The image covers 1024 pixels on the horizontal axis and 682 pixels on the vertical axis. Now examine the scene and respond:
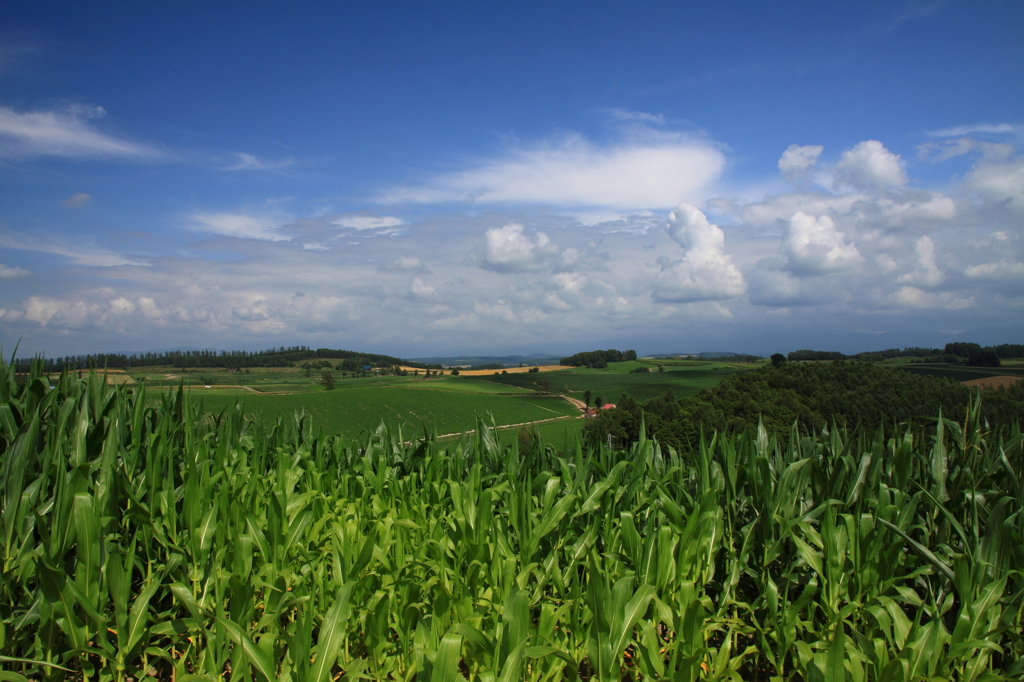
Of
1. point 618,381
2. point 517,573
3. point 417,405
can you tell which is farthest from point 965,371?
point 417,405

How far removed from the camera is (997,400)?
56.4ft

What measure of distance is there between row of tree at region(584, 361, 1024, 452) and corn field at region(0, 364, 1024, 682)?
24.5m

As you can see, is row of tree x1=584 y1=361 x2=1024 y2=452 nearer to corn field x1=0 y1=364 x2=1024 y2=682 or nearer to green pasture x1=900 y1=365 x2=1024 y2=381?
green pasture x1=900 y1=365 x2=1024 y2=381

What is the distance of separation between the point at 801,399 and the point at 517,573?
4071 centimetres

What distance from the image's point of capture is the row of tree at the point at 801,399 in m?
29.0

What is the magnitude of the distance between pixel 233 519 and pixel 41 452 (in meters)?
1.16

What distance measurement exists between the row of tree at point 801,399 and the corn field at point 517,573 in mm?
24532

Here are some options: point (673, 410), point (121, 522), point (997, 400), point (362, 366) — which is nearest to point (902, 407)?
point (997, 400)

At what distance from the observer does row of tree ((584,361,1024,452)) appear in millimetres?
28984

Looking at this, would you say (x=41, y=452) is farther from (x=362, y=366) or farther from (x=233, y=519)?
(x=362, y=366)

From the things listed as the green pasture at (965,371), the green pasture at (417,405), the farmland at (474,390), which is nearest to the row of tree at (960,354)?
the green pasture at (965,371)

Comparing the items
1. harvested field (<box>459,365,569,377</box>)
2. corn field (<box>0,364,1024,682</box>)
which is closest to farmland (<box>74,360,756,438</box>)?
harvested field (<box>459,365,569,377</box>)

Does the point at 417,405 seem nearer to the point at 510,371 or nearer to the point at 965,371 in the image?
the point at 510,371

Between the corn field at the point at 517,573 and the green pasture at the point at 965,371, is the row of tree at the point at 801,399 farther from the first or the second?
the corn field at the point at 517,573
